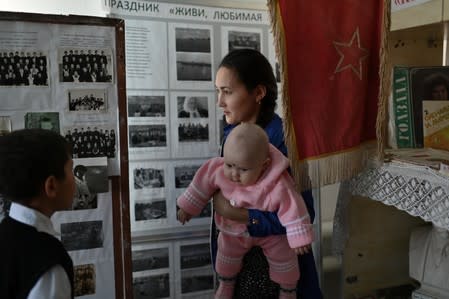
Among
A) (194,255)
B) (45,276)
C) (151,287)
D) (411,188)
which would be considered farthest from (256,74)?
(151,287)

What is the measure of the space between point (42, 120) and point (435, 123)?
126 centimetres

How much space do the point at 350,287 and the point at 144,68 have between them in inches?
43.4

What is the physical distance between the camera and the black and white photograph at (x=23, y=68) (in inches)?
54.8

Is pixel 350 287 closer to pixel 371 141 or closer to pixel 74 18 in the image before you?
pixel 371 141

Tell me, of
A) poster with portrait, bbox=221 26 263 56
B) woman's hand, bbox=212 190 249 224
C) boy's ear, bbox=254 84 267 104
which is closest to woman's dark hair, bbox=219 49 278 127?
boy's ear, bbox=254 84 267 104

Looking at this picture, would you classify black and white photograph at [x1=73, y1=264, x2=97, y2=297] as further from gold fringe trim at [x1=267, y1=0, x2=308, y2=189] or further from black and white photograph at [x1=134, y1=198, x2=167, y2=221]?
gold fringe trim at [x1=267, y1=0, x2=308, y2=189]

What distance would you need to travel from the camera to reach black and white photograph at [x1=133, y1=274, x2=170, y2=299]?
1.77 meters

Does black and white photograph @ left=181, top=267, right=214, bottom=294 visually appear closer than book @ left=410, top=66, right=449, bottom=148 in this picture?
No

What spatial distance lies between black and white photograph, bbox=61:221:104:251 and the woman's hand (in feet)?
1.66

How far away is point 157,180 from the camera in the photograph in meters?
1.75

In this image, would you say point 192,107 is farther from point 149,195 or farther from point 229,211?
point 229,211

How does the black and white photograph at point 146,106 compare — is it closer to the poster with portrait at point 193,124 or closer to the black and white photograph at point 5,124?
the poster with portrait at point 193,124

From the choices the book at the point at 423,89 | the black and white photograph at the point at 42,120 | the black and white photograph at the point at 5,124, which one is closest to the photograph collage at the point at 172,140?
the black and white photograph at the point at 42,120

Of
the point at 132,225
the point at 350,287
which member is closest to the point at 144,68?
the point at 132,225
